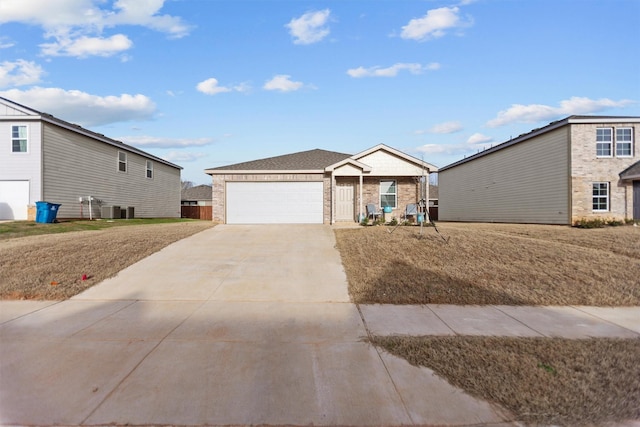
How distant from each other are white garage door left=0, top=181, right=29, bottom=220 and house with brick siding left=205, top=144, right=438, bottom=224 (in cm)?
822

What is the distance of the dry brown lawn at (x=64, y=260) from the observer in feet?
22.5

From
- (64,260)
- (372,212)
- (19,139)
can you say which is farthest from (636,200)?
(19,139)

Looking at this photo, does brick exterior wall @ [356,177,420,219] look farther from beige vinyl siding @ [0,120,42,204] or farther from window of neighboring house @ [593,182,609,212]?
beige vinyl siding @ [0,120,42,204]

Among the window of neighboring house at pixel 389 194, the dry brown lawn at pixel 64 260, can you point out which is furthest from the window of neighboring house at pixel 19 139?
the window of neighboring house at pixel 389 194

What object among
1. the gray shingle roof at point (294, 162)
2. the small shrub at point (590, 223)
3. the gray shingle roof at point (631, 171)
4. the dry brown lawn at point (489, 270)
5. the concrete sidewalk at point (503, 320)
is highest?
the gray shingle roof at point (294, 162)

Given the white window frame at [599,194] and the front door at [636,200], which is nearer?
the front door at [636,200]

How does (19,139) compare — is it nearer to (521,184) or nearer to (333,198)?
(333,198)

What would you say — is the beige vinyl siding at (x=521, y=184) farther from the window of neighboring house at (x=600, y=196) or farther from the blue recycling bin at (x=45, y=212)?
the blue recycling bin at (x=45, y=212)

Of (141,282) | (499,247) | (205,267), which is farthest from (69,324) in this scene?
(499,247)

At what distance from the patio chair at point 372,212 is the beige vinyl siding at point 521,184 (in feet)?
28.6

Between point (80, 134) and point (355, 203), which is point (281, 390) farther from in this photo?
point (80, 134)

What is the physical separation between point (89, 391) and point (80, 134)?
62.3 feet

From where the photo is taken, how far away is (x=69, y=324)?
5.24 metres

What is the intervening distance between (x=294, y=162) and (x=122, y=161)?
11.7 meters
